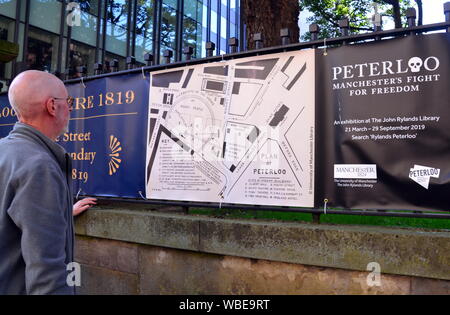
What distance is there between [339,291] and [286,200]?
80 centimetres

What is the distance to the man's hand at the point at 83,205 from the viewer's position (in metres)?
3.84

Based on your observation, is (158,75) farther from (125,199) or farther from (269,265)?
(269,265)

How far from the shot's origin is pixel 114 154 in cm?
413

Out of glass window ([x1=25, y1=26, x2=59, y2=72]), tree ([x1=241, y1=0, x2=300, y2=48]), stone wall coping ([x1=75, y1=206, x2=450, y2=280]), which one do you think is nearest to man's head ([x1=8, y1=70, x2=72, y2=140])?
stone wall coping ([x1=75, y1=206, x2=450, y2=280])

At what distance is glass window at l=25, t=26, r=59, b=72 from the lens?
Result: 50.2 feet

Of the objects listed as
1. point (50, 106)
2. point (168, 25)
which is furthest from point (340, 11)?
point (50, 106)

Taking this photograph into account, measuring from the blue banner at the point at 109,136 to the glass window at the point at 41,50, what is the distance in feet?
40.9

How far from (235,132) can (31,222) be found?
2.06 m

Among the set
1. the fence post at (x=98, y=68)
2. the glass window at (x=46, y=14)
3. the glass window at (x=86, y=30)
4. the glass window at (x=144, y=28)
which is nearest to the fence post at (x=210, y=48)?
the fence post at (x=98, y=68)

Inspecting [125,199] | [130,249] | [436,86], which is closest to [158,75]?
[125,199]

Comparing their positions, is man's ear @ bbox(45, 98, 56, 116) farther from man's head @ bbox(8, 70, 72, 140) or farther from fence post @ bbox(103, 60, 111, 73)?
fence post @ bbox(103, 60, 111, 73)

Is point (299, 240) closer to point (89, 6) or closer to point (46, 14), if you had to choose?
point (46, 14)

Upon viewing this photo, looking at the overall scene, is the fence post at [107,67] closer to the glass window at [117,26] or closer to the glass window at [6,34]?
the glass window at [6,34]

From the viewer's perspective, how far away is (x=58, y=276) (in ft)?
5.31
